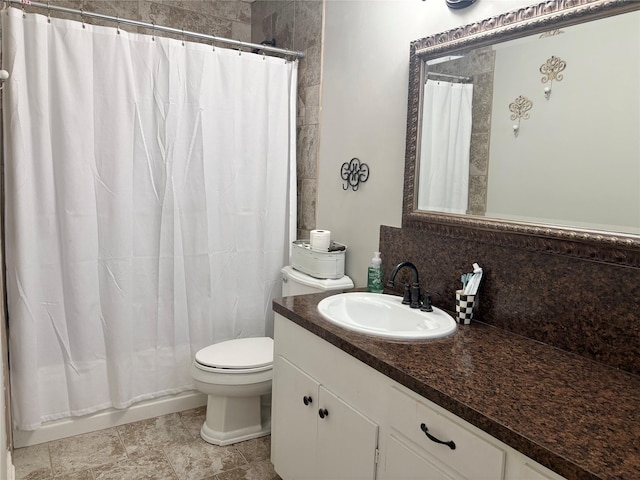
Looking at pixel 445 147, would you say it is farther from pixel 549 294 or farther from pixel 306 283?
pixel 306 283

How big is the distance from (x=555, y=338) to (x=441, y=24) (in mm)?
1213

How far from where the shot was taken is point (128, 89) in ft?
7.63

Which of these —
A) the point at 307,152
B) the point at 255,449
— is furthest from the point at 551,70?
the point at 255,449

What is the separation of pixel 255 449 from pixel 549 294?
5.18ft

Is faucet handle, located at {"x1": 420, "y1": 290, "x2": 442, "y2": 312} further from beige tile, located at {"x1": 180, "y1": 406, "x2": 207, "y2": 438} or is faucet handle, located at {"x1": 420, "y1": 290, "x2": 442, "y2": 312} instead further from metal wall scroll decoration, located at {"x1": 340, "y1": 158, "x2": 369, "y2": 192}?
beige tile, located at {"x1": 180, "y1": 406, "x2": 207, "y2": 438}

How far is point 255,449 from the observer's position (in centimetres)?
236

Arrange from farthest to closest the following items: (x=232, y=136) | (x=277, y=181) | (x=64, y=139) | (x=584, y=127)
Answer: (x=277, y=181), (x=232, y=136), (x=64, y=139), (x=584, y=127)

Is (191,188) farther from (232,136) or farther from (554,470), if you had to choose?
(554,470)

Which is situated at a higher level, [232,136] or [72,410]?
[232,136]

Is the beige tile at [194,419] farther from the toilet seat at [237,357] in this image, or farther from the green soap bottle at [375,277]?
the green soap bottle at [375,277]

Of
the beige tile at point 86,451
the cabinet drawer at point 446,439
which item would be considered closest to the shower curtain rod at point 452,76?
the cabinet drawer at point 446,439

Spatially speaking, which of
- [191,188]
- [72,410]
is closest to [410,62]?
[191,188]


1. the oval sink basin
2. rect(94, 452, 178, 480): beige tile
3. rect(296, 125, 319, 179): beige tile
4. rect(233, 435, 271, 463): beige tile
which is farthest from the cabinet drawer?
Answer: rect(296, 125, 319, 179): beige tile

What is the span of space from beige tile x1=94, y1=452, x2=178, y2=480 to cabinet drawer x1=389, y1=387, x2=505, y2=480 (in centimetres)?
130
